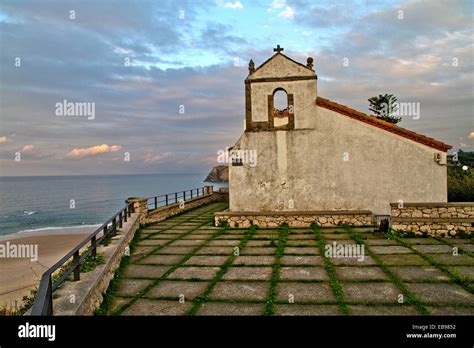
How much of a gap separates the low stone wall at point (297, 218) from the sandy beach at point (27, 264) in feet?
29.3

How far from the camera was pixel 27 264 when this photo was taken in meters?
21.6

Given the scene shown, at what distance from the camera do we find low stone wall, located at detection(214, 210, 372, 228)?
43.2 feet

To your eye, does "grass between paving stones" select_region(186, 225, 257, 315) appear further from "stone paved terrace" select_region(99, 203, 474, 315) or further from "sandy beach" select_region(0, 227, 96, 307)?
"sandy beach" select_region(0, 227, 96, 307)

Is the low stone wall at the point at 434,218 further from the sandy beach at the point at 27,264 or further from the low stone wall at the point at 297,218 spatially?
the sandy beach at the point at 27,264

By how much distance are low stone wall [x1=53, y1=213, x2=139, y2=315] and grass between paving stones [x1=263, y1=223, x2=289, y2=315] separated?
3.08m

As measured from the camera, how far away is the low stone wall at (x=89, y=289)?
5242 millimetres

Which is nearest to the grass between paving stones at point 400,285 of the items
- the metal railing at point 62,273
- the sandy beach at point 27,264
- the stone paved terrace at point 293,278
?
the stone paved terrace at point 293,278

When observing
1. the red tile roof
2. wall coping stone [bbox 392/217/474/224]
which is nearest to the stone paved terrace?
wall coping stone [bbox 392/217/474/224]

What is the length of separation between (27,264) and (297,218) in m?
18.6

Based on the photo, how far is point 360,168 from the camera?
44.1 ft

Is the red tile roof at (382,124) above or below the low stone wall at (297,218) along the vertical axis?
above

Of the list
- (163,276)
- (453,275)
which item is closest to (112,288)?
(163,276)
